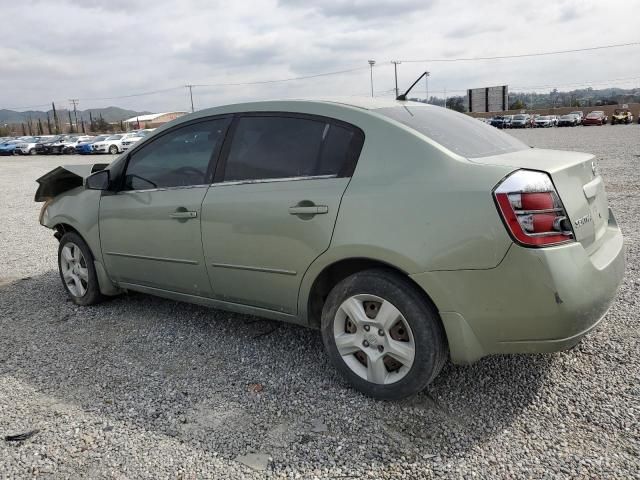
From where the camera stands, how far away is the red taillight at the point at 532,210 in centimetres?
257

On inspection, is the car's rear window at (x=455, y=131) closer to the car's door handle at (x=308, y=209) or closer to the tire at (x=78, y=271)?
the car's door handle at (x=308, y=209)

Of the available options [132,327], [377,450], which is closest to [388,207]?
[377,450]

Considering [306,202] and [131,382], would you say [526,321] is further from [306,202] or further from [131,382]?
[131,382]

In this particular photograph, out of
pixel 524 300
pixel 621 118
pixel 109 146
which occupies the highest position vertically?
pixel 109 146

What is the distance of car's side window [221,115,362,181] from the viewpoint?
3.21m

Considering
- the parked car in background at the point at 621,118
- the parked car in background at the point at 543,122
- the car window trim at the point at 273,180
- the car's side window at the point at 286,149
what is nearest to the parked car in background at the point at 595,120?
the parked car in background at the point at 621,118

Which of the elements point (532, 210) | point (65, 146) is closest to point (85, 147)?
point (65, 146)

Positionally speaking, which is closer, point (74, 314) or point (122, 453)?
point (122, 453)

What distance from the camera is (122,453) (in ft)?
8.88

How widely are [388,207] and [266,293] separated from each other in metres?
1.07

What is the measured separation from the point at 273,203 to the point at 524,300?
60.5 inches

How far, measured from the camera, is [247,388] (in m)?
3.33

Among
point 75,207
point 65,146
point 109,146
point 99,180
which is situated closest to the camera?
point 99,180

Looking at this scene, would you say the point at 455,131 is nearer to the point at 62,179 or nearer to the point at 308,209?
the point at 308,209
